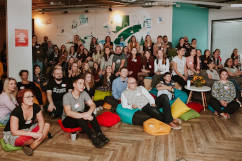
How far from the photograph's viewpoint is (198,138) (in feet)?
11.8

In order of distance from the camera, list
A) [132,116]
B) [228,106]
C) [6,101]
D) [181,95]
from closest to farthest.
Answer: [6,101], [132,116], [228,106], [181,95]

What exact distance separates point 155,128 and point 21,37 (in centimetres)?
368

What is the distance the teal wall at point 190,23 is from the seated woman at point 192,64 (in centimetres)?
254

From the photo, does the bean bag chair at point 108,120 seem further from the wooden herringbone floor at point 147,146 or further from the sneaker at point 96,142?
the sneaker at point 96,142

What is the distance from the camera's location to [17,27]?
16.3 ft

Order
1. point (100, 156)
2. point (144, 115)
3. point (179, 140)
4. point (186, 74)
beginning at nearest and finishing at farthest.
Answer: point (100, 156), point (179, 140), point (144, 115), point (186, 74)

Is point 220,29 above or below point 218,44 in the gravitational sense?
above

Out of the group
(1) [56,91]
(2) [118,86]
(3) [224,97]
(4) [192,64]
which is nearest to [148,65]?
(4) [192,64]

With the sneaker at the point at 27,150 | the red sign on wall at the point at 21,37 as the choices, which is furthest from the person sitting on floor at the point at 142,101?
the red sign on wall at the point at 21,37

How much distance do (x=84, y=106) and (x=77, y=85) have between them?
44 cm

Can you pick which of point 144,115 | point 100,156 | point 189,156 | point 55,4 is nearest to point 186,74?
point 144,115

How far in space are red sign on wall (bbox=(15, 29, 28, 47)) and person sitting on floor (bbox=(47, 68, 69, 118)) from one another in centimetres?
122

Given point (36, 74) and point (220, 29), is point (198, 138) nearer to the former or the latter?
point (36, 74)

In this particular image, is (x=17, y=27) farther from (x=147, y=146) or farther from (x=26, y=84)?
(x=147, y=146)
